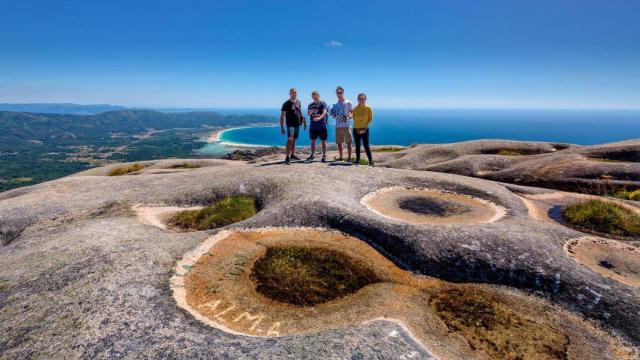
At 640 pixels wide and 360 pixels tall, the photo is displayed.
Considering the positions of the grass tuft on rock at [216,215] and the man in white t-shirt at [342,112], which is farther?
the man in white t-shirt at [342,112]

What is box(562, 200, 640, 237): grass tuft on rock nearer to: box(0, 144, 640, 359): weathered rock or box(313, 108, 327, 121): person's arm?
box(0, 144, 640, 359): weathered rock

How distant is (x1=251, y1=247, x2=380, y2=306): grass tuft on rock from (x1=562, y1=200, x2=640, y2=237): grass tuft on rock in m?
14.7

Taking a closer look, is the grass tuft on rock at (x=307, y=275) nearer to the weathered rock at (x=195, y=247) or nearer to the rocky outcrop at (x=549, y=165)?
the weathered rock at (x=195, y=247)

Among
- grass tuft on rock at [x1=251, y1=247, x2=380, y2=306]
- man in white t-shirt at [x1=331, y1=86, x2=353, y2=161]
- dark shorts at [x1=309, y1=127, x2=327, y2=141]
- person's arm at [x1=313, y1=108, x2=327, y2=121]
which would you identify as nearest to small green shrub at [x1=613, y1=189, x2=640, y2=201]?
man in white t-shirt at [x1=331, y1=86, x2=353, y2=161]

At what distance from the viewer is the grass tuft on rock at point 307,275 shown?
13016mm

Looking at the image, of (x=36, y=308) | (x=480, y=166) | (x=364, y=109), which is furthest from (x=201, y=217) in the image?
(x=480, y=166)

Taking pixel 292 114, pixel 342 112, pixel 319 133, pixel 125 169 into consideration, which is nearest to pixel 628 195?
pixel 342 112

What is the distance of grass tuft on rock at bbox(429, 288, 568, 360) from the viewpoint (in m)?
10.3

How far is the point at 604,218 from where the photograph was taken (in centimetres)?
1977

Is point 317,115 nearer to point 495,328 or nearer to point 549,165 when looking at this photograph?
point 495,328

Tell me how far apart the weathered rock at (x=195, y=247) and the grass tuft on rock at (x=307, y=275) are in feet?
7.40

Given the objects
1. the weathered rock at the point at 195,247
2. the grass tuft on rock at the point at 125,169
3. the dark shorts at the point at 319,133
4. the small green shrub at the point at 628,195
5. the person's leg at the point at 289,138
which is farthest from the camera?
the grass tuft on rock at the point at 125,169

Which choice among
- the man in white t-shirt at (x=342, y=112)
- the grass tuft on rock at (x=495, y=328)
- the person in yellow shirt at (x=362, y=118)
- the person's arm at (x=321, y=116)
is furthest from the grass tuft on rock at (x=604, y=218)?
the person's arm at (x=321, y=116)

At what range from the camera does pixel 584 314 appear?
1196cm
